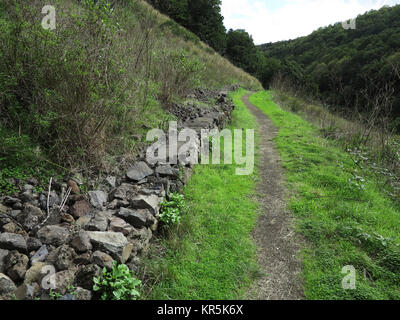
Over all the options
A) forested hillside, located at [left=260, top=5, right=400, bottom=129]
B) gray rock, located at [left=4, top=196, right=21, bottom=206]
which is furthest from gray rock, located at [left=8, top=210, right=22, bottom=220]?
forested hillside, located at [left=260, top=5, right=400, bottom=129]

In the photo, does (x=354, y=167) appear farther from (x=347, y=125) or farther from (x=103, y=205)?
(x=103, y=205)

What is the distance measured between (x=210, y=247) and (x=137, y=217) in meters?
0.91

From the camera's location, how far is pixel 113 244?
2.16m

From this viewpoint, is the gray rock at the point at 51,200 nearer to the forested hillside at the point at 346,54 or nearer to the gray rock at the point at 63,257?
the gray rock at the point at 63,257

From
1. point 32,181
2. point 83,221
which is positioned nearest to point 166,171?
point 83,221

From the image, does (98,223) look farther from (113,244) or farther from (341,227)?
(341,227)

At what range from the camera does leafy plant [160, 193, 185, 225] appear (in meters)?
2.91

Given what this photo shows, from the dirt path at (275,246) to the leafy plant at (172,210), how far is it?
1018 millimetres

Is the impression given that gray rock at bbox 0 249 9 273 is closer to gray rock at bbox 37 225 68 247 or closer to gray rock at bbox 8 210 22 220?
gray rock at bbox 37 225 68 247

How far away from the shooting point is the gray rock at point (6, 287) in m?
1.61

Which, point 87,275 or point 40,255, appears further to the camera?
point 40,255

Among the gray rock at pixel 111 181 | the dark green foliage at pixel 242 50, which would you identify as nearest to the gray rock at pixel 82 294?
the gray rock at pixel 111 181

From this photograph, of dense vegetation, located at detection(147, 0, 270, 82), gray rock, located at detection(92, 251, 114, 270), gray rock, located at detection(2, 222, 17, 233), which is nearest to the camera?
gray rock, located at detection(92, 251, 114, 270)

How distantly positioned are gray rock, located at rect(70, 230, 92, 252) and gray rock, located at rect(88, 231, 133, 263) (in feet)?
0.15
